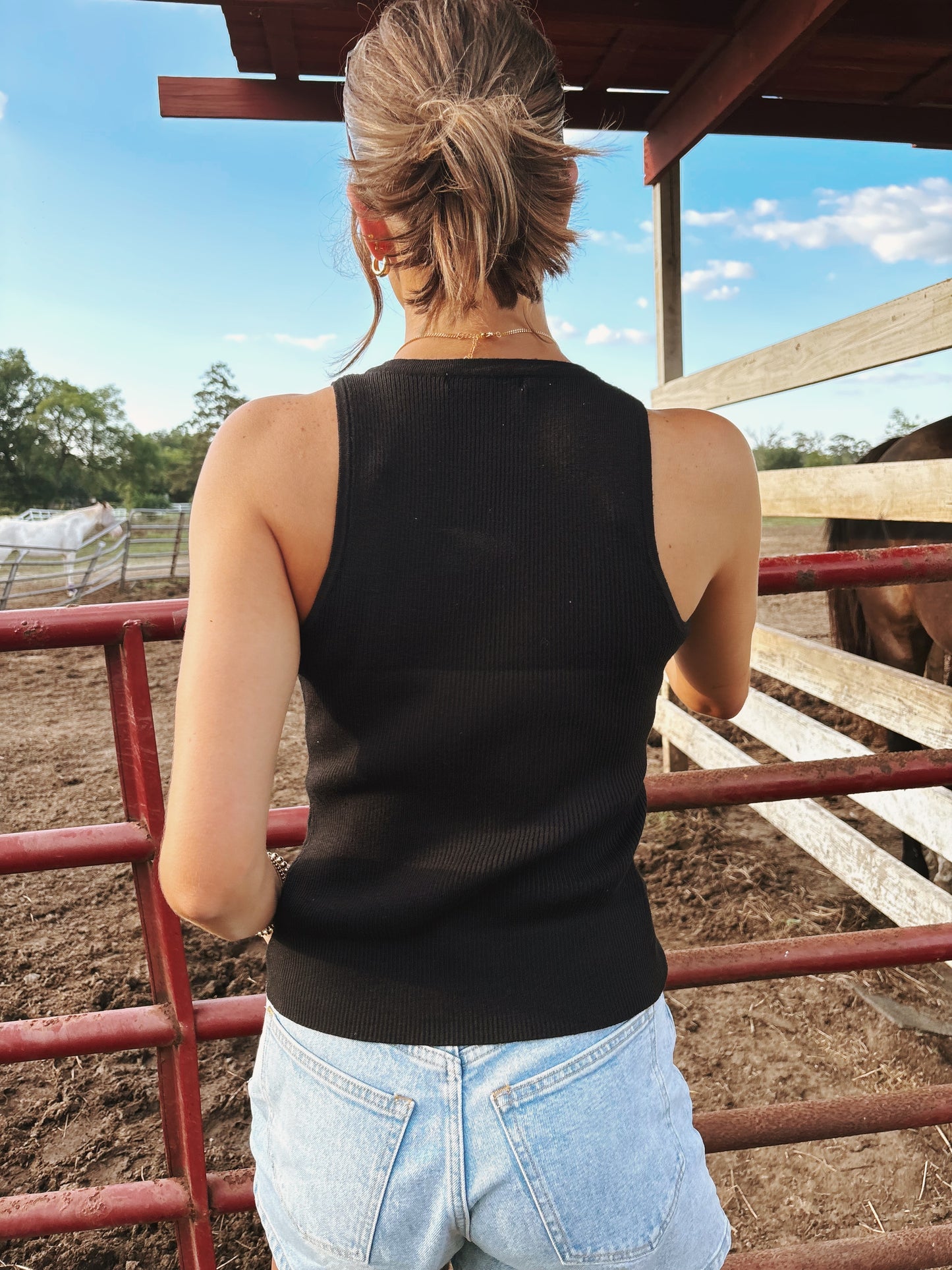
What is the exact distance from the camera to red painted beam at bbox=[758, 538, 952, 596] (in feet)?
4.50

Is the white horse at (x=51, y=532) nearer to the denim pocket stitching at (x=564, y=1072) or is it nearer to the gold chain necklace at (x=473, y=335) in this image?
the gold chain necklace at (x=473, y=335)

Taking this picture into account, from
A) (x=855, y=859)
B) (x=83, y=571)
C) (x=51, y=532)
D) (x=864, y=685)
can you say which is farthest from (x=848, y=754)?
(x=51, y=532)

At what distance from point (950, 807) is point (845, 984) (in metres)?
0.89

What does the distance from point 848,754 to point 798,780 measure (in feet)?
7.64

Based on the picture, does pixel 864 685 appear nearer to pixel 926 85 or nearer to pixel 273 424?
pixel 926 85

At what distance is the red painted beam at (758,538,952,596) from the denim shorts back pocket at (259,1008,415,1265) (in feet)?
3.03

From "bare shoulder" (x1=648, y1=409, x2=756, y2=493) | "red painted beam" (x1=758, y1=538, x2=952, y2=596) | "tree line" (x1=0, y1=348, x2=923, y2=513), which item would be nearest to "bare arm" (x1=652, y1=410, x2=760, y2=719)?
"bare shoulder" (x1=648, y1=409, x2=756, y2=493)

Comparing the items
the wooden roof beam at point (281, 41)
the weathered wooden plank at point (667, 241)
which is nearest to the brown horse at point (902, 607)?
the weathered wooden plank at point (667, 241)

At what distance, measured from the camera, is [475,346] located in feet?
2.65

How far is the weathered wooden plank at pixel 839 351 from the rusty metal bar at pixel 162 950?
8.08 feet

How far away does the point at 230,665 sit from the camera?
2.44ft

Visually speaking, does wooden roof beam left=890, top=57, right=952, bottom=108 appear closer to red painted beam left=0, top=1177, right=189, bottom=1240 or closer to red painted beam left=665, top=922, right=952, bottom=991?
red painted beam left=665, top=922, right=952, bottom=991

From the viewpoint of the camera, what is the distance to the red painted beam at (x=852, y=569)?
137 centimetres

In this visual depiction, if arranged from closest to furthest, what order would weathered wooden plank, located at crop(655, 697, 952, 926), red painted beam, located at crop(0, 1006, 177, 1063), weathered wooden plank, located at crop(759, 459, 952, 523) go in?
red painted beam, located at crop(0, 1006, 177, 1063) → weathered wooden plank, located at crop(759, 459, 952, 523) → weathered wooden plank, located at crop(655, 697, 952, 926)
